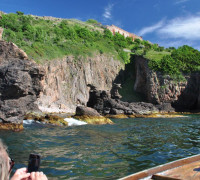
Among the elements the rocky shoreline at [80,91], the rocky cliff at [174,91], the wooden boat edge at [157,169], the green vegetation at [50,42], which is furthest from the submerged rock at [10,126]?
the rocky cliff at [174,91]

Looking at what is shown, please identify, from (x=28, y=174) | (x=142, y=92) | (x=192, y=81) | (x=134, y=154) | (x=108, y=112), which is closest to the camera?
(x=28, y=174)

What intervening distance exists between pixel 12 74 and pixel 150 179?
1276 cm

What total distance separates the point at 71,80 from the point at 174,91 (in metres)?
22.9

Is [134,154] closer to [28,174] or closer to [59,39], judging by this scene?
[28,174]

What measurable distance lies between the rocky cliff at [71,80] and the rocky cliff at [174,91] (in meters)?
10.5

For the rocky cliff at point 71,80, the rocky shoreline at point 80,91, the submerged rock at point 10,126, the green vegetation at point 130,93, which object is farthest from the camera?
the green vegetation at point 130,93

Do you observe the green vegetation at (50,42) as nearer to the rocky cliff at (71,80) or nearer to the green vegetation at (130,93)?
the rocky cliff at (71,80)

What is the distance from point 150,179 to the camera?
3.50 meters

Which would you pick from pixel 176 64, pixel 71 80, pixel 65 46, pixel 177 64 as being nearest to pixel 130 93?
pixel 176 64

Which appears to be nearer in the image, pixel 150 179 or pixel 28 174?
pixel 28 174

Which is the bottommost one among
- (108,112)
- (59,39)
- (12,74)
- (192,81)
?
(108,112)

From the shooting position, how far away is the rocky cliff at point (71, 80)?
1356 inches

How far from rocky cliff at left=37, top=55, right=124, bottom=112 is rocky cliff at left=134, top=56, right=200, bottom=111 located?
10451 mm

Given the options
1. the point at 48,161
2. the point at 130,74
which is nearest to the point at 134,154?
the point at 48,161
